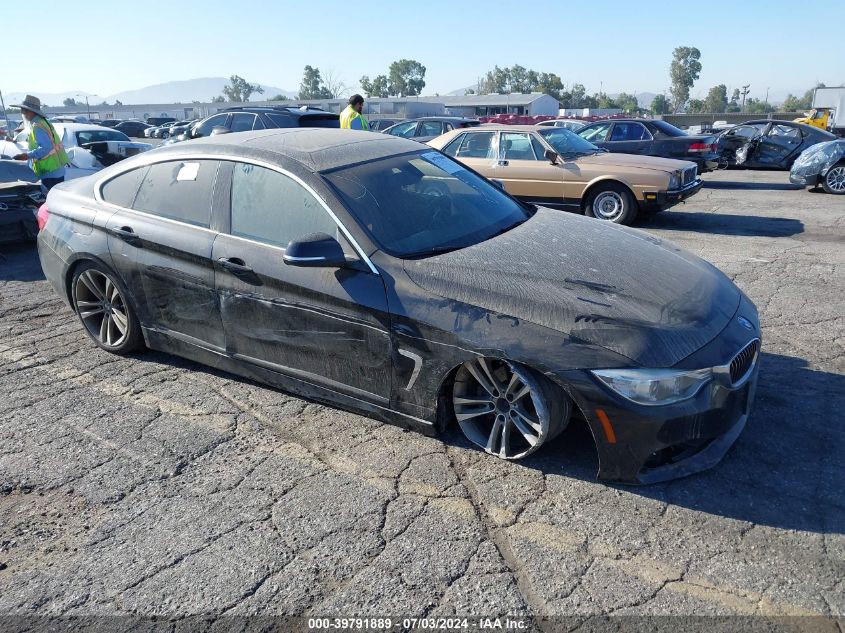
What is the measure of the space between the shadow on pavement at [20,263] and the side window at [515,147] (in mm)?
6546

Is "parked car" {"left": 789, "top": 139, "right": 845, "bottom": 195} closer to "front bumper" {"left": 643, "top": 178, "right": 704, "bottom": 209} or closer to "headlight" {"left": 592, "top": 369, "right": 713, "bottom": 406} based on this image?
"front bumper" {"left": 643, "top": 178, "right": 704, "bottom": 209}

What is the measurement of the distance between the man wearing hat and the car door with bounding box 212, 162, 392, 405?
5782mm

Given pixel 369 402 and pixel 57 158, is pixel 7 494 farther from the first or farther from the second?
pixel 57 158

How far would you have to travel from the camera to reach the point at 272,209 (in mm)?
3824

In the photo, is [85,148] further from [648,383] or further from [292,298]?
[648,383]

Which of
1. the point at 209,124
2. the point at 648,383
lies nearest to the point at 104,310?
the point at 648,383

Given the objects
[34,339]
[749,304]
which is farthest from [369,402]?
[34,339]

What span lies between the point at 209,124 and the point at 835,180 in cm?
1249

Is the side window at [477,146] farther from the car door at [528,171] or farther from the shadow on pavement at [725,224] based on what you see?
the shadow on pavement at [725,224]

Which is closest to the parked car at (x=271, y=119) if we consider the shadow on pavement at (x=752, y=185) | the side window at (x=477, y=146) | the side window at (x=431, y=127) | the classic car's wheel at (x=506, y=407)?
the side window at (x=477, y=146)

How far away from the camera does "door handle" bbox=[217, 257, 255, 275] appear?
3775 mm

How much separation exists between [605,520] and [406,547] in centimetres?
91

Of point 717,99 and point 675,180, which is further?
point 717,99

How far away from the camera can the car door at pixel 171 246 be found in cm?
404
